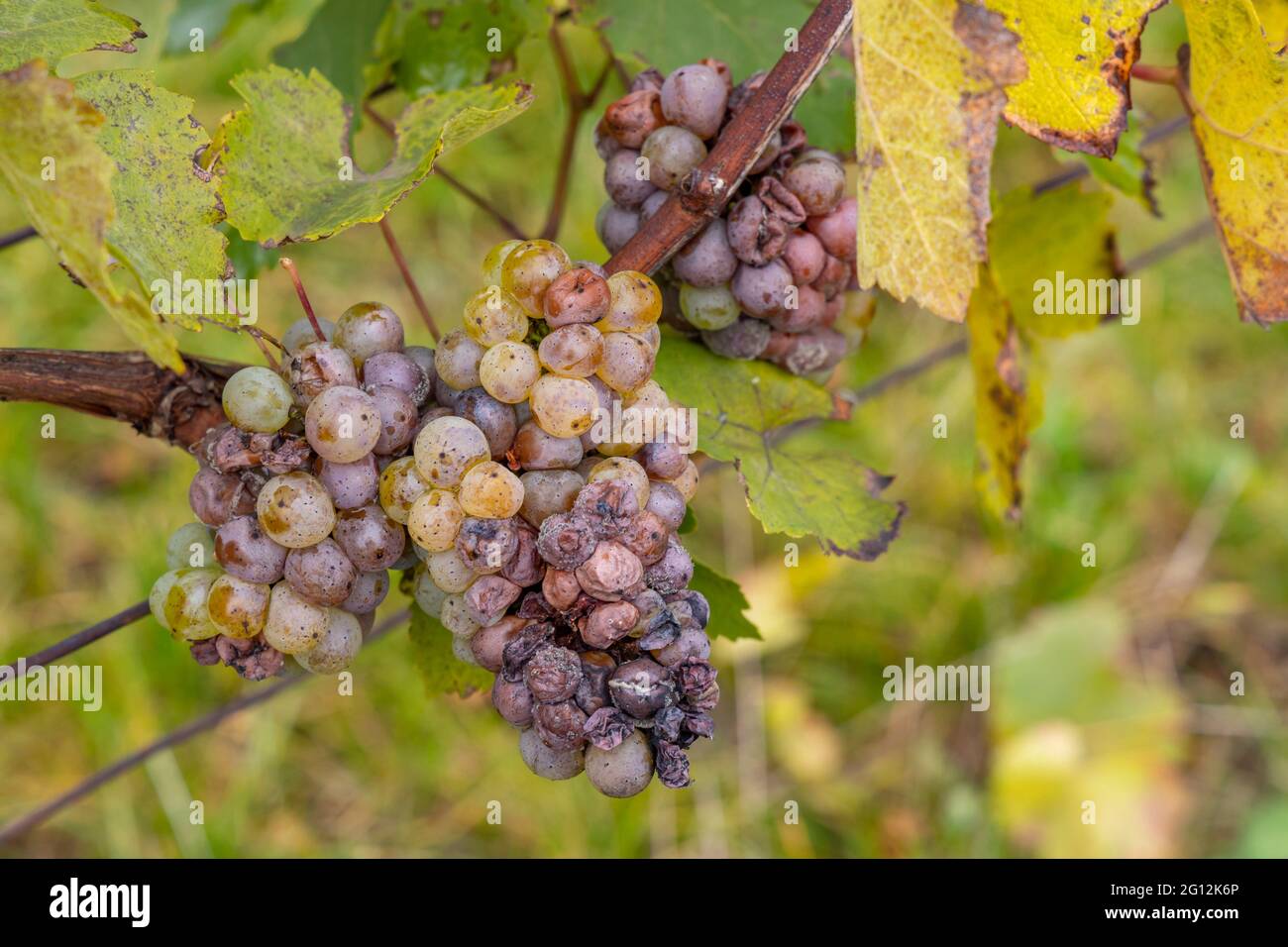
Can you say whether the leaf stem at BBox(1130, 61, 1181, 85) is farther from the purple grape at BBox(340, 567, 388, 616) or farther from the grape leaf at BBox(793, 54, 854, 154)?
the purple grape at BBox(340, 567, 388, 616)

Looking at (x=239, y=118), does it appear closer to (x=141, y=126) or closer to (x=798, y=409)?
(x=141, y=126)

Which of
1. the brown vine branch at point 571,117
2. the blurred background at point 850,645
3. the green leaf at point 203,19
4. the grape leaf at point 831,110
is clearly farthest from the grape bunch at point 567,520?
the blurred background at point 850,645

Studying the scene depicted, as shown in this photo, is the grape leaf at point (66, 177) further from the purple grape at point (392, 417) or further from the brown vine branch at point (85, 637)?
the brown vine branch at point (85, 637)

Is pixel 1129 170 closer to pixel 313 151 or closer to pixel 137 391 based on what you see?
pixel 313 151

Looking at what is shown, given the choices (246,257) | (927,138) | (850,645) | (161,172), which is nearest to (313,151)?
(161,172)

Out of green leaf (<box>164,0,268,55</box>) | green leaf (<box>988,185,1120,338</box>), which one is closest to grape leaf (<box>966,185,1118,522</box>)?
green leaf (<box>988,185,1120,338</box>)

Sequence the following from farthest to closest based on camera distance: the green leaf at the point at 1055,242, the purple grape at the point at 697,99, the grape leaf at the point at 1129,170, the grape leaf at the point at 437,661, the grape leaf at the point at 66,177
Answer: the green leaf at the point at 1055,242 < the grape leaf at the point at 1129,170 < the grape leaf at the point at 437,661 < the purple grape at the point at 697,99 < the grape leaf at the point at 66,177
